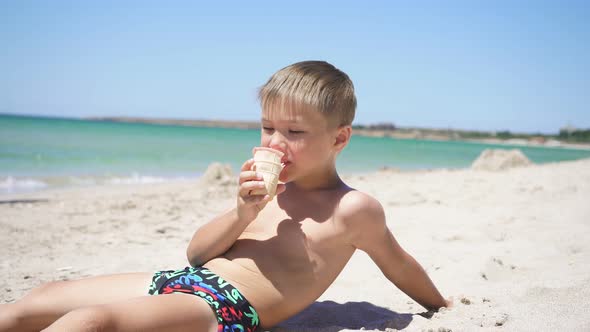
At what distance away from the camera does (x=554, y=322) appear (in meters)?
2.01

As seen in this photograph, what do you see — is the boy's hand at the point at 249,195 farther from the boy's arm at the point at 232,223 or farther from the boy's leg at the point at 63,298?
the boy's leg at the point at 63,298

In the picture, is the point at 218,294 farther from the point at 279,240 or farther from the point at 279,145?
the point at 279,145

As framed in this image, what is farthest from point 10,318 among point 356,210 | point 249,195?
point 356,210

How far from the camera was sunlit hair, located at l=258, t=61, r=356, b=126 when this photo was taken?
6.62 ft

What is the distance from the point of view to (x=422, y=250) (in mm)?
3768

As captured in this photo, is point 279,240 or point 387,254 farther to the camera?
point 387,254

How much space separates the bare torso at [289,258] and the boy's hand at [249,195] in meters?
Result: 0.21

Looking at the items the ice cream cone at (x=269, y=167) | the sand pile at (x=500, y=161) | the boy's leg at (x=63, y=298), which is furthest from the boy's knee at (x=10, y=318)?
the sand pile at (x=500, y=161)

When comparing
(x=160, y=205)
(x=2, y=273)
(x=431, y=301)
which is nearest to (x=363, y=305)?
(x=431, y=301)

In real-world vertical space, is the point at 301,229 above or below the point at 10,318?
above

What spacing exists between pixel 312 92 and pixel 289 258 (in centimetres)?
73

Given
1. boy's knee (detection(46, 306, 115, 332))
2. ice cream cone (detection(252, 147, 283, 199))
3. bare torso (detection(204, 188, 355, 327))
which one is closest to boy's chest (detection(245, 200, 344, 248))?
bare torso (detection(204, 188, 355, 327))

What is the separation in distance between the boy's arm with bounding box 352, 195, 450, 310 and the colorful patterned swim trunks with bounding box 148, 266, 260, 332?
0.57 meters

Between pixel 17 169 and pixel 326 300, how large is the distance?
34.1 feet
